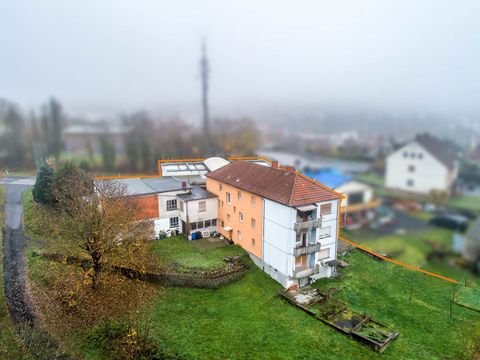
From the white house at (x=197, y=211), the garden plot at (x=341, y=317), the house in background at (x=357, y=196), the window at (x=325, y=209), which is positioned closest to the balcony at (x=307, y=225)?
the window at (x=325, y=209)

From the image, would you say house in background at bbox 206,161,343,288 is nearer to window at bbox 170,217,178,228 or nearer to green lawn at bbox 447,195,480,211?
window at bbox 170,217,178,228

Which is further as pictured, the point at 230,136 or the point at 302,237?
the point at 302,237

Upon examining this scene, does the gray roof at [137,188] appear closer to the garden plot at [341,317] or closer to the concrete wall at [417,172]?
the garden plot at [341,317]

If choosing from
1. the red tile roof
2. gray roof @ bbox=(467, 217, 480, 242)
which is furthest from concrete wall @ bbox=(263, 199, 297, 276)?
gray roof @ bbox=(467, 217, 480, 242)

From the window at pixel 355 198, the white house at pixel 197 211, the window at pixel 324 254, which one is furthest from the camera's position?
the white house at pixel 197 211

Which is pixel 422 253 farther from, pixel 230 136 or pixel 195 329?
pixel 195 329

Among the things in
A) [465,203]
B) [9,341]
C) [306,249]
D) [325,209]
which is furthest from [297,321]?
[465,203]

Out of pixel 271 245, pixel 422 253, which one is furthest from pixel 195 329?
pixel 422 253

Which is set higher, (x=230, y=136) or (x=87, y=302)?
(x=230, y=136)
